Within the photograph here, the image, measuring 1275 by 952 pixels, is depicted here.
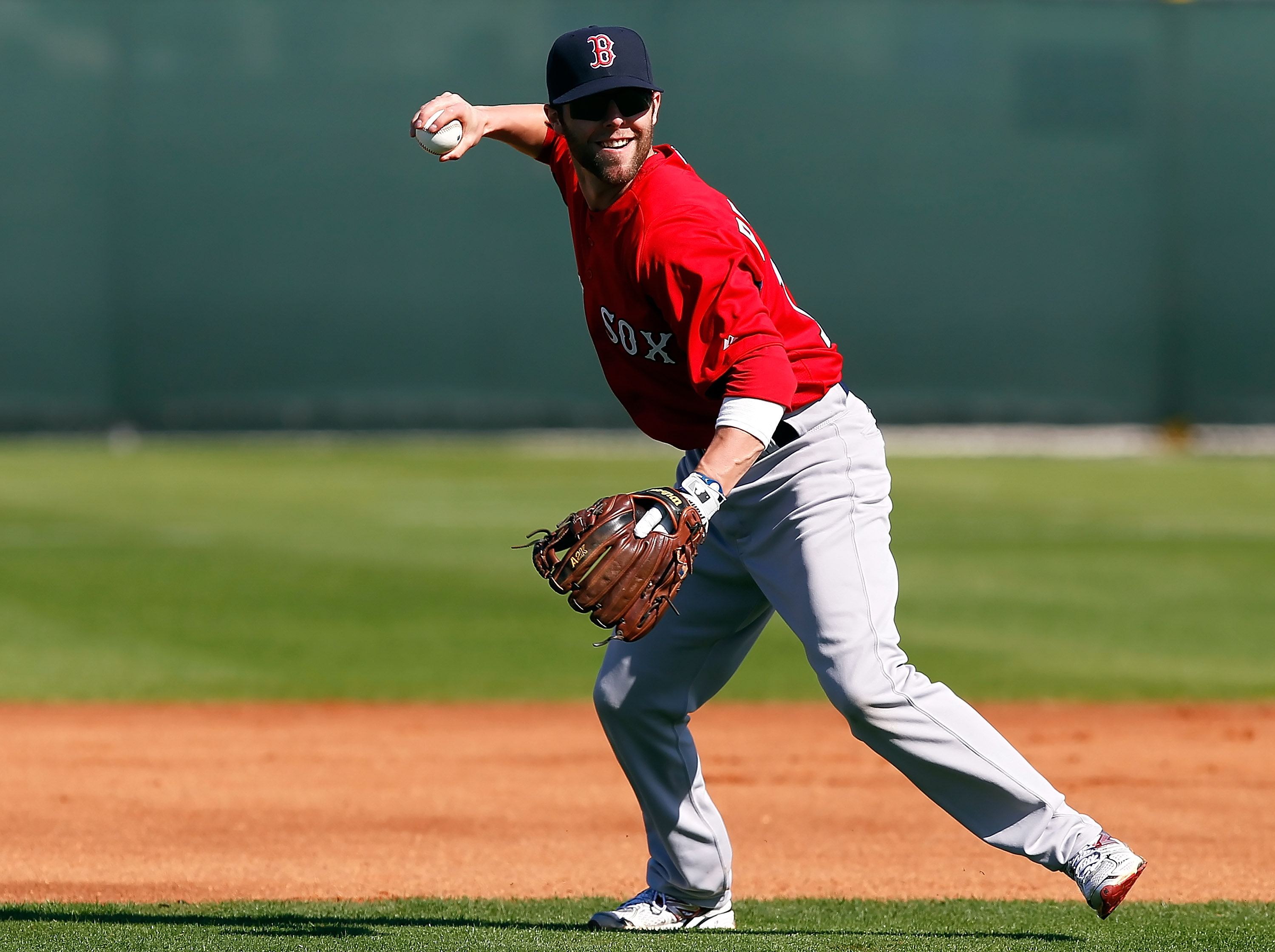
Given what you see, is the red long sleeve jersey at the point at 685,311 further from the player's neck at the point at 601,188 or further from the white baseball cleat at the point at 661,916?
the white baseball cleat at the point at 661,916

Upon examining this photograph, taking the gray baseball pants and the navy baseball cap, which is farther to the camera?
the gray baseball pants

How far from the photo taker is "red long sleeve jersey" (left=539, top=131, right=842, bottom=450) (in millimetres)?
3451

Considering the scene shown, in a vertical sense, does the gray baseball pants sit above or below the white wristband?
below

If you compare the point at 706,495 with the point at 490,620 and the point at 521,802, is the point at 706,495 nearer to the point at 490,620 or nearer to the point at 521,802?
the point at 521,802

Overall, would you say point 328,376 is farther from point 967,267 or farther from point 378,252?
point 967,267

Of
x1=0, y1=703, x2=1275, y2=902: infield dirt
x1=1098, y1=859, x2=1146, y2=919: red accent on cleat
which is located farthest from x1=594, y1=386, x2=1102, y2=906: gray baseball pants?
x1=0, y1=703, x2=1275, y2=902: infield dirt

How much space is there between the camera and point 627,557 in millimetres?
3375

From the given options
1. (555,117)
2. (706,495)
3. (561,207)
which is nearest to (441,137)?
(555,117)

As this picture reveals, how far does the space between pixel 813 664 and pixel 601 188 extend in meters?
1.09

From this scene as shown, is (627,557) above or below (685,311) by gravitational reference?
below

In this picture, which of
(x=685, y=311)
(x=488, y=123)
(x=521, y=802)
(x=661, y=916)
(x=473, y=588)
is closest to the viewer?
(x=685, y=311)

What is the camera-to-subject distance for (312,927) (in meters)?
3.97

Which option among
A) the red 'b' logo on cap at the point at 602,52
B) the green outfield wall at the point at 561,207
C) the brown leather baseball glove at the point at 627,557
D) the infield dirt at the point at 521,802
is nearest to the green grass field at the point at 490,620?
the infield dirt at the point at 521,802

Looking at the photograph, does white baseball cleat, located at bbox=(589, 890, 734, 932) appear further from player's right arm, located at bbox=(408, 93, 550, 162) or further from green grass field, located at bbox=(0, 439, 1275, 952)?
player's right arm, located at bbox=(408, 93, 550, 162)
